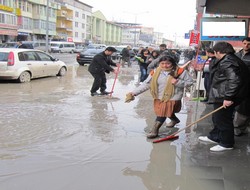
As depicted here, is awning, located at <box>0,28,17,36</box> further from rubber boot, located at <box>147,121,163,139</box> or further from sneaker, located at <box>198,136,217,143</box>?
sneaker, located at <box>198,136,217,143</box>

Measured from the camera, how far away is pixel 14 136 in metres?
5.72

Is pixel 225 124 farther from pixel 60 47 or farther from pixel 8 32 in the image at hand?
pixel 8 32

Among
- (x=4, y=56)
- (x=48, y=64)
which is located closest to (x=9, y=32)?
(x=48, y=64)

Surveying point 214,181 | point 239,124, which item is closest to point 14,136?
point 214,181

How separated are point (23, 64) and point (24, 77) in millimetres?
510

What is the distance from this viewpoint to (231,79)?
15.1ft

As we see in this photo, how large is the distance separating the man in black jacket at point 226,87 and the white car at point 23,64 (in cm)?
926

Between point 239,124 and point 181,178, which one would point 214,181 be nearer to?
point 181,178

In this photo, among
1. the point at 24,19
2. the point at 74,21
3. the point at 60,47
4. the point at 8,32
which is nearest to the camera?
the point at 60,47

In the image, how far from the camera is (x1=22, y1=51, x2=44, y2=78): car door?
43.4 feet

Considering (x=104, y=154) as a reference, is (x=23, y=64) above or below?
above

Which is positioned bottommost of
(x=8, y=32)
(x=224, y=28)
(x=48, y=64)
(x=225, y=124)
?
(x=225, y=124)

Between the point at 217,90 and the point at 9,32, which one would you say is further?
the point at 9,32

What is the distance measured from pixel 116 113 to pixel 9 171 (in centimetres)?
385
